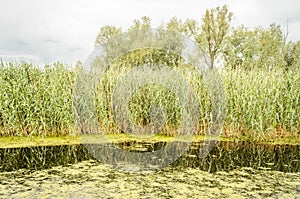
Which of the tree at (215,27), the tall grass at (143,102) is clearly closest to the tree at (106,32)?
the tree at (215,27)

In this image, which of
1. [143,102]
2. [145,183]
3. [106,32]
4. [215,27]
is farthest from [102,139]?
[106,32]

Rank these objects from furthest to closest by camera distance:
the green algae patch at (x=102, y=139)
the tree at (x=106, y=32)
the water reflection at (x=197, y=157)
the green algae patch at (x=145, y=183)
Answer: the tree at (x=106, y=32) → the green algae patch at (x=102, y=139) → the water reflection at (x=197, y=157) → the green algae patch at (x=145, y=183)

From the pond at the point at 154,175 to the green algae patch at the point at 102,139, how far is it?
299 mm

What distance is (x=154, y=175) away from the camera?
3371mm

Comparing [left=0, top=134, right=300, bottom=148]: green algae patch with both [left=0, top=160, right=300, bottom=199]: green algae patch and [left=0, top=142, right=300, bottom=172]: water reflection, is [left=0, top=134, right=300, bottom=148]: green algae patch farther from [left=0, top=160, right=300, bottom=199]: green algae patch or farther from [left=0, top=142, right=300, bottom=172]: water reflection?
[left=0, top=160, right=300, bottom=199]: green algae patch

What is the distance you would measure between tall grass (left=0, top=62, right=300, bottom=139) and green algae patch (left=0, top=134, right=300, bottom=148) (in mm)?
106

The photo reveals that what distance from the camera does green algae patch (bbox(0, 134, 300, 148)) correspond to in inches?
190

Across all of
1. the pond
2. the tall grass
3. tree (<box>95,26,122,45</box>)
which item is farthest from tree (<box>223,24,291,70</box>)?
the pond

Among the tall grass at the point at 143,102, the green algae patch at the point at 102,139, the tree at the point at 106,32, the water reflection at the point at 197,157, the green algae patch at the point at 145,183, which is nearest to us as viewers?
the green algae patch at the point at 145,183

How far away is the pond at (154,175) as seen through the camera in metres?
2.85

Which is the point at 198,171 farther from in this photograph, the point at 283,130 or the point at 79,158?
the point at 283,130

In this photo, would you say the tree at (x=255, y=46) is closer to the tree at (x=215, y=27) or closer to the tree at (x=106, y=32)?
the tree at (x=215, y=27)

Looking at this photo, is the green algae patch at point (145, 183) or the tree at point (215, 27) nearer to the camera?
the green algae patch at point (145, 183)

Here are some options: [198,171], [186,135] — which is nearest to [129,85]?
[186,135]
